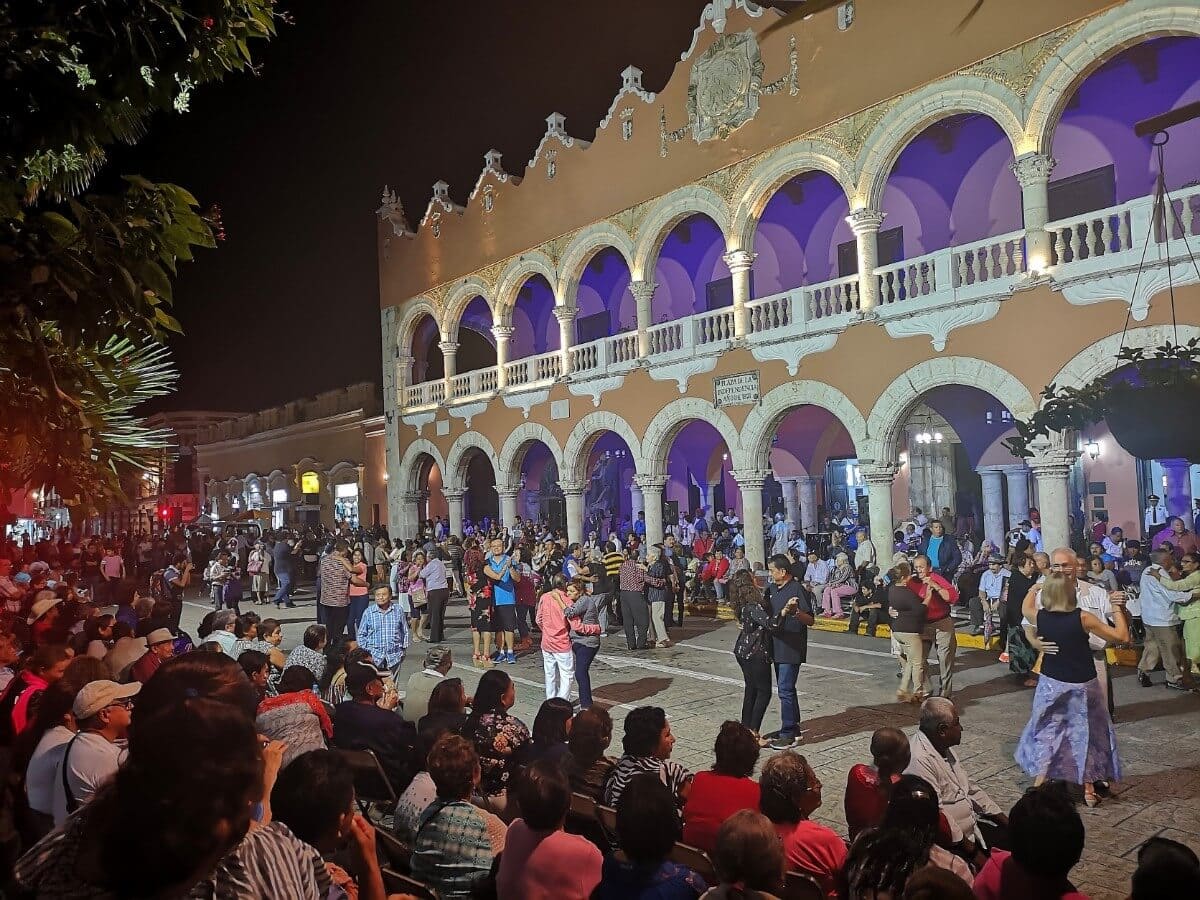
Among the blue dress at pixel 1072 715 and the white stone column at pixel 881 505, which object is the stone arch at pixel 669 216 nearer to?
the white stone column at pixel 881 505

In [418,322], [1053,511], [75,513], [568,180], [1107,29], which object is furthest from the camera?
[418,322]

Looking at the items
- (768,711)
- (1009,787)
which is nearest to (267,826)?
(1009,787)

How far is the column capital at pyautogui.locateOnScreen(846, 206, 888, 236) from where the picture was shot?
15000mm

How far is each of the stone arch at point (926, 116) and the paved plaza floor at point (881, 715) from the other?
791cm

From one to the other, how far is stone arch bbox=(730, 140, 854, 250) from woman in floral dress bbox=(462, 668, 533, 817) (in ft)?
41.6

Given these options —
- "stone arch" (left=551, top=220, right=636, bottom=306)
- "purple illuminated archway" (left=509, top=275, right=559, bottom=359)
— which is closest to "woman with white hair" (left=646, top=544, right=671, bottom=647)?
"stone arch" (left=551, top=220, right=636, bottom=306)

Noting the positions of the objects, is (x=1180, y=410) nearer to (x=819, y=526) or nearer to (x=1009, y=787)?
(x=1009, y=787)

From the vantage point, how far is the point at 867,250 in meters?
15.2

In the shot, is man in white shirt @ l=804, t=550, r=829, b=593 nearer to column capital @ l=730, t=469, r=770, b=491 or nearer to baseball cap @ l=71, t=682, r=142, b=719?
column capital @ l=730, t=469, r=770, b=491

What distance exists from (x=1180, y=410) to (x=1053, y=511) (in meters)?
8.27

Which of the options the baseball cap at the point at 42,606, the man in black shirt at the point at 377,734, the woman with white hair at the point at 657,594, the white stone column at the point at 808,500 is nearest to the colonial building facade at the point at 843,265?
the white stone column at the point at 808,500

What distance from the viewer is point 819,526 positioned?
72.1 feet

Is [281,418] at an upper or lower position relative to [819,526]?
upper

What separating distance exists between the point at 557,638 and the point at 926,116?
10778 millimetres
